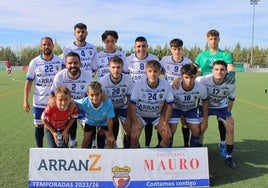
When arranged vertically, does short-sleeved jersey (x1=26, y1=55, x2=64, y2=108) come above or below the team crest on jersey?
above

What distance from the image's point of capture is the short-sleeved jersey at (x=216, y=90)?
219 inches

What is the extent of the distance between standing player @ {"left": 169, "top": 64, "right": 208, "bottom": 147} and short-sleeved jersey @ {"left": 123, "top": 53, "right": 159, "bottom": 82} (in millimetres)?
726

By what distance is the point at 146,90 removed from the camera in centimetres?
517

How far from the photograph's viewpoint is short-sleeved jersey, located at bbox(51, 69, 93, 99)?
5.16m

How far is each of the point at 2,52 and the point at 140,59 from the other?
78.8 meters

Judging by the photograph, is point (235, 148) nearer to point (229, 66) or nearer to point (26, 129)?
point (229, 66)

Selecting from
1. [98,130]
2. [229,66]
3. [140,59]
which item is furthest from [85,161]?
[229,66]

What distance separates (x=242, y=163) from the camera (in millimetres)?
5508

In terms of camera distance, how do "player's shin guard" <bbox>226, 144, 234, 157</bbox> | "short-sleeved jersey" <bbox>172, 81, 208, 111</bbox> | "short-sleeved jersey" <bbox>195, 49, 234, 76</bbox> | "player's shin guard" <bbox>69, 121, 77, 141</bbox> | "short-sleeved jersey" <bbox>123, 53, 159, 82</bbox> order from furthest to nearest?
"short-sleeved jersey" <bbox>195, 49, 234, 76</bbox>, "short-sleeved jersey" <bbox>123, 53, 159, 82</bbox>, "player's shin guard" <bbox>69, 121, 77, 141</bbox>, "player's shin guard" <bbox>226, 144, 234, 157</bbox>, "short-sleeved jersey" <bbox>172, 81, 208, 111</bbox>

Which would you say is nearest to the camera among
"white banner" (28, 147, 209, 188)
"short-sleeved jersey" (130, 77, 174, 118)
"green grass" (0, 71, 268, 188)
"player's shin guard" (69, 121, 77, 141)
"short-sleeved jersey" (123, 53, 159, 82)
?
"white banner" (28, 147, 209, 188)

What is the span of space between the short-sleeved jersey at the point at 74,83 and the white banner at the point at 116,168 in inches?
45.2

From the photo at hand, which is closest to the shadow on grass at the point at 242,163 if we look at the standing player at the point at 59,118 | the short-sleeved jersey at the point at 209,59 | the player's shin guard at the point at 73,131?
the short-sleeved jersey at the point at 209,59

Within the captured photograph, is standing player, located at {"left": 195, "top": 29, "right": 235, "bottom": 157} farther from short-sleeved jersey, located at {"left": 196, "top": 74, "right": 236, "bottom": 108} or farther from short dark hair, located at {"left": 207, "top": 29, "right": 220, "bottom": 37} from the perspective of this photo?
short-sleeved jersey, located at {"left": 196, "top": 74, "right": 236, "bottom": 108}

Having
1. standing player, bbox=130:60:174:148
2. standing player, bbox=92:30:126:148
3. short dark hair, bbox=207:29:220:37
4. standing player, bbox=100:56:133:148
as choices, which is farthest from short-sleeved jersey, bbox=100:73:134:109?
short dark hair, bbox=207:29:220:37
